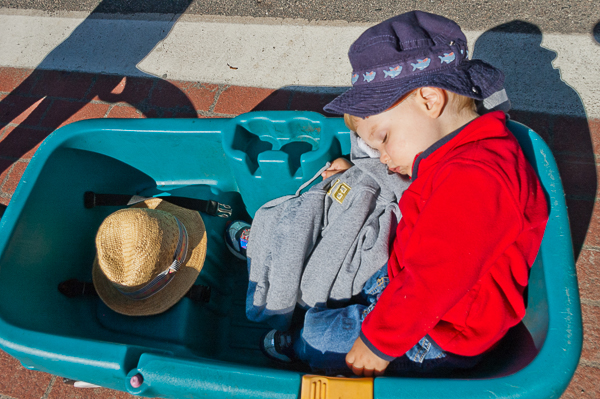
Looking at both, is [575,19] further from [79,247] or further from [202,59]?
[79,247]

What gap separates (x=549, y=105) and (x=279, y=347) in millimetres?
1743

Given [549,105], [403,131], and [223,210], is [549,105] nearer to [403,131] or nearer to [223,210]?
[403,131]

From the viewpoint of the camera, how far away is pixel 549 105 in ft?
6.72

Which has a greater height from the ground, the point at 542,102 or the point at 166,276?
the point at 542,102

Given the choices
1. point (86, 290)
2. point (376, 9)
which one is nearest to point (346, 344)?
point (86, 290)

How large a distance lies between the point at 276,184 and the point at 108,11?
2200mm

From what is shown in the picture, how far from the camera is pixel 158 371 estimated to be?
113 cm

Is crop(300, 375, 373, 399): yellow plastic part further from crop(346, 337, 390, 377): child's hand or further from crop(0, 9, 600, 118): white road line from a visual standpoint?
crop(0, 9, 600, 118): white road line

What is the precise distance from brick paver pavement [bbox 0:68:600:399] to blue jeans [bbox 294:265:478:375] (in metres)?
0.73

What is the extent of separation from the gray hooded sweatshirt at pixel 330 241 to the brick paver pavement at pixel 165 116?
812 mm

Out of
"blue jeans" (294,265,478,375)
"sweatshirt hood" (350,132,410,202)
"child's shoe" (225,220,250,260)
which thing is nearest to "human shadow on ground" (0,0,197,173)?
"child's shoe" (225,220,250,260)

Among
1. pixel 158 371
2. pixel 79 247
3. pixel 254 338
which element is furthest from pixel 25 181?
pixel 254 338

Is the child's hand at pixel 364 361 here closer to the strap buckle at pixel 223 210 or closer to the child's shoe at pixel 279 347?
the child's shoe at pixel 279 347

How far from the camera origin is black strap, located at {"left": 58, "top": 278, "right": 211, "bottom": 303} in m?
1.53
